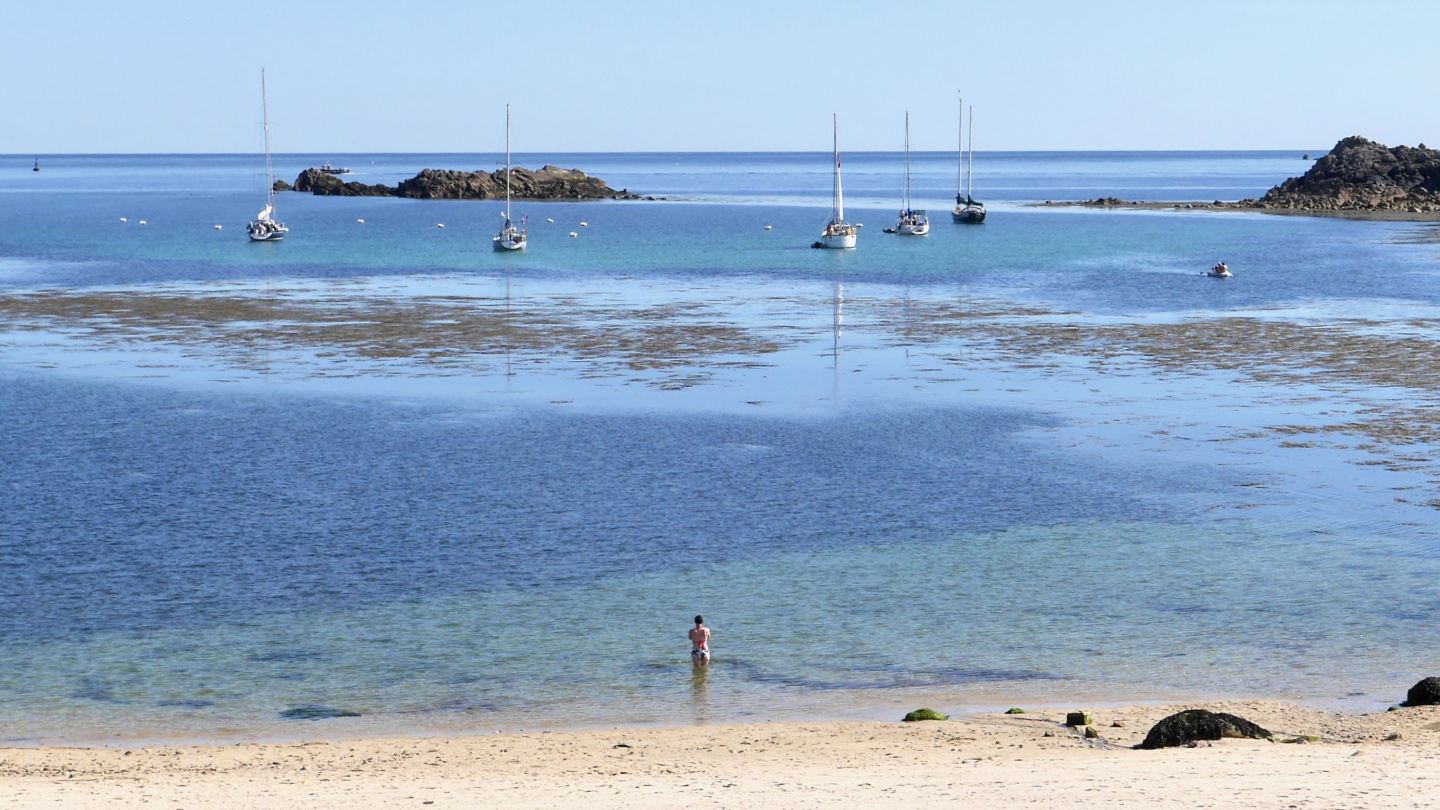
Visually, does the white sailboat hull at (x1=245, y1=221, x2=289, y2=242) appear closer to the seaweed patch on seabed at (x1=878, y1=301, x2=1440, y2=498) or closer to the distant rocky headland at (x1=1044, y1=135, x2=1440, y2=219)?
the seaweed patch on seabed at (x1=878, y1=301, x2=1440, y2=498)

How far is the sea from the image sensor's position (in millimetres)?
25141

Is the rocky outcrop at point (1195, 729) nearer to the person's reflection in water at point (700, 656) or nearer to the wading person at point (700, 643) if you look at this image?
the person's reflection in water at point (700, 656)

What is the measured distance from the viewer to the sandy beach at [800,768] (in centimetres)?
1784

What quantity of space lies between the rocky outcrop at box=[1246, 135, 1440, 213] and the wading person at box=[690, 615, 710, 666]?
567 feet

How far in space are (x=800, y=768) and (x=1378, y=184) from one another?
7465 inches

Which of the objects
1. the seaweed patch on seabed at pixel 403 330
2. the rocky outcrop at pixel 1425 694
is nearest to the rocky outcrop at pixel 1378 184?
the seaweed patch on seabed at pixel 403 330

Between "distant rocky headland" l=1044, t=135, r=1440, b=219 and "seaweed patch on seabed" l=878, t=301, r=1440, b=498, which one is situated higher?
"distant rocky headland" l=1044, t=135, r=1440, b=219

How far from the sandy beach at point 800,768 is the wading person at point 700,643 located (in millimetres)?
3093

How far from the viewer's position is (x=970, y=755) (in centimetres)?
2042

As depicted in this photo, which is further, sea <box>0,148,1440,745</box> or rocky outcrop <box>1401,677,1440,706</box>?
sea <box>0,148,1440,745</box>

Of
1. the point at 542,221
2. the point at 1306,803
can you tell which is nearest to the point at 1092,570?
the point at 1306,803

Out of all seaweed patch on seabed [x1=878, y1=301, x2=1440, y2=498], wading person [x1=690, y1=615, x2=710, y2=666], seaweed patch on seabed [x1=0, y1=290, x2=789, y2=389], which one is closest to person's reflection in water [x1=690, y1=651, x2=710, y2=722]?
wading person [x1=690, y1=615, x2=710, y2=666]

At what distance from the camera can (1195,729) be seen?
66.7 feet

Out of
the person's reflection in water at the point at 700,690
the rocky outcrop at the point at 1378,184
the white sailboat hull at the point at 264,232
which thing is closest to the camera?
the person's reflection in water at the point at 700,690
